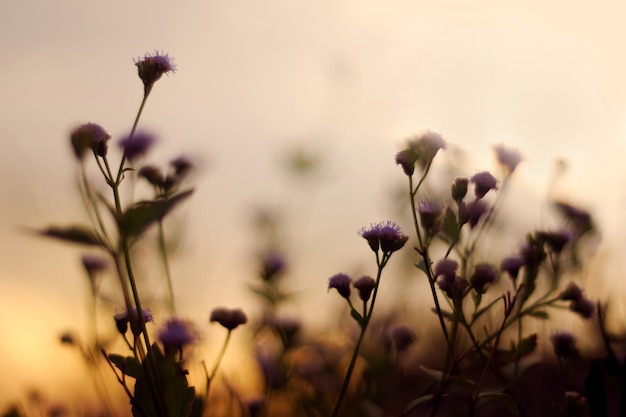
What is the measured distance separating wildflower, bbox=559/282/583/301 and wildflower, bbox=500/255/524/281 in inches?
4.9

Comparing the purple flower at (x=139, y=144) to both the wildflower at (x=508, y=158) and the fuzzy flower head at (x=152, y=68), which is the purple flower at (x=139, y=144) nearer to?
the fuzzy flower head at (x=152, y=68)

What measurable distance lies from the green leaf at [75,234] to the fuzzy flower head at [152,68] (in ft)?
1.44

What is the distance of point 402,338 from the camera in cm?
145

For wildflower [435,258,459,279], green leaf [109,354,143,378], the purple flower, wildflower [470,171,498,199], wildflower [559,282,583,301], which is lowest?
green leaf [109,354,143,378]

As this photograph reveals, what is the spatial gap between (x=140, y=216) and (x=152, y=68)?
1.51 feet

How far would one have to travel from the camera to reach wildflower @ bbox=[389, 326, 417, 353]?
4.74 feet

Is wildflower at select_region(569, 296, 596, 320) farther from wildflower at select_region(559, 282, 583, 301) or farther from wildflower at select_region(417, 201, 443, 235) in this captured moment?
wildflower at select_region(417, 201, 443, 235)

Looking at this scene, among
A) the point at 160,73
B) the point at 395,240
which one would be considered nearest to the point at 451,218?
the point at 395,240

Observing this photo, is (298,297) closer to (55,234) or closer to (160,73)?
(160,73)

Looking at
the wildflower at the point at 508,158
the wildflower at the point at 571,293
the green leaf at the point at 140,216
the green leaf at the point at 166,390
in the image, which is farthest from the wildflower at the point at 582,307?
the green leaf at the point at 140,216

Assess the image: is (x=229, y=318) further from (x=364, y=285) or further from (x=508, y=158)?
(x=508, y=158)

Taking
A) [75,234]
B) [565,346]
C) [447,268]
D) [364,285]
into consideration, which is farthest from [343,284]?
[75,234]

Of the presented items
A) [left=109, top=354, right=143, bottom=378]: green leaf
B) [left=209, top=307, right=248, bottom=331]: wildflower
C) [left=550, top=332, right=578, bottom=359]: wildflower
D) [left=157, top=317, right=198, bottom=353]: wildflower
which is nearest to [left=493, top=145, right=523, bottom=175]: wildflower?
[left=550, top=332, right=578, bottom=359]: wildflower

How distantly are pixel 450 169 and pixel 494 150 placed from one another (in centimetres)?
35
